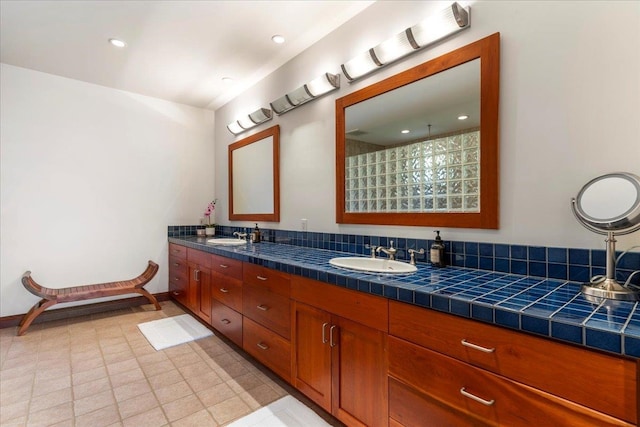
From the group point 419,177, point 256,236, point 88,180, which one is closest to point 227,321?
point 256,236

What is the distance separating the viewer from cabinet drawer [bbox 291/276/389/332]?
1.39m

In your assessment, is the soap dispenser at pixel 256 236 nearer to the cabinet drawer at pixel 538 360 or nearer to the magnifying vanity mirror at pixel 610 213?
the cabinet drawer at pixel 538 360

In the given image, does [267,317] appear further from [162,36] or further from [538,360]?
[162,36]

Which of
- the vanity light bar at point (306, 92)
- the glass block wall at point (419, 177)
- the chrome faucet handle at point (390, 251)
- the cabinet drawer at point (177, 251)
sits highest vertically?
the vanity light bar at point (306, 92)

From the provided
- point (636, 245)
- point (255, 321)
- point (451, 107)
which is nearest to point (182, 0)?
point (451, 107)

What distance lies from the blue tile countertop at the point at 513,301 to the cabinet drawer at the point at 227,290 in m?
0.85

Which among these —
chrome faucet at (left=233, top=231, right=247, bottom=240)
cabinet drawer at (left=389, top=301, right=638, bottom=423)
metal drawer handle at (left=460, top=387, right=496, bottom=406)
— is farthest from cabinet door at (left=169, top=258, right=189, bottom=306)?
metal drawer handle at (left=460, top=387, right=496, bottom=406)

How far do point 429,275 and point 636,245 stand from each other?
80cm

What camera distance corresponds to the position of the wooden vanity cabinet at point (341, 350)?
140 cm

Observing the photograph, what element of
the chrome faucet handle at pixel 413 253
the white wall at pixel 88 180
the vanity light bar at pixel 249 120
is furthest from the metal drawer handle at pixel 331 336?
the white wall at pixel 88 180

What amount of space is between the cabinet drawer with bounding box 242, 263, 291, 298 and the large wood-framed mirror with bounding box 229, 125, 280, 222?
0.93 m

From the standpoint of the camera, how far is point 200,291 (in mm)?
3213

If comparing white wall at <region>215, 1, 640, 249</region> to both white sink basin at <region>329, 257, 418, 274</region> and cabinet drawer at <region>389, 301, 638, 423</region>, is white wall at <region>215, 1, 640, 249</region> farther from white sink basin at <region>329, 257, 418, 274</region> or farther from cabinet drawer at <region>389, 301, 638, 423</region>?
cabinet drawer at <region>389, 301, 638, 423</region>

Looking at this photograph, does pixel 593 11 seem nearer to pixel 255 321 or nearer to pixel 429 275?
pixel 429 275
